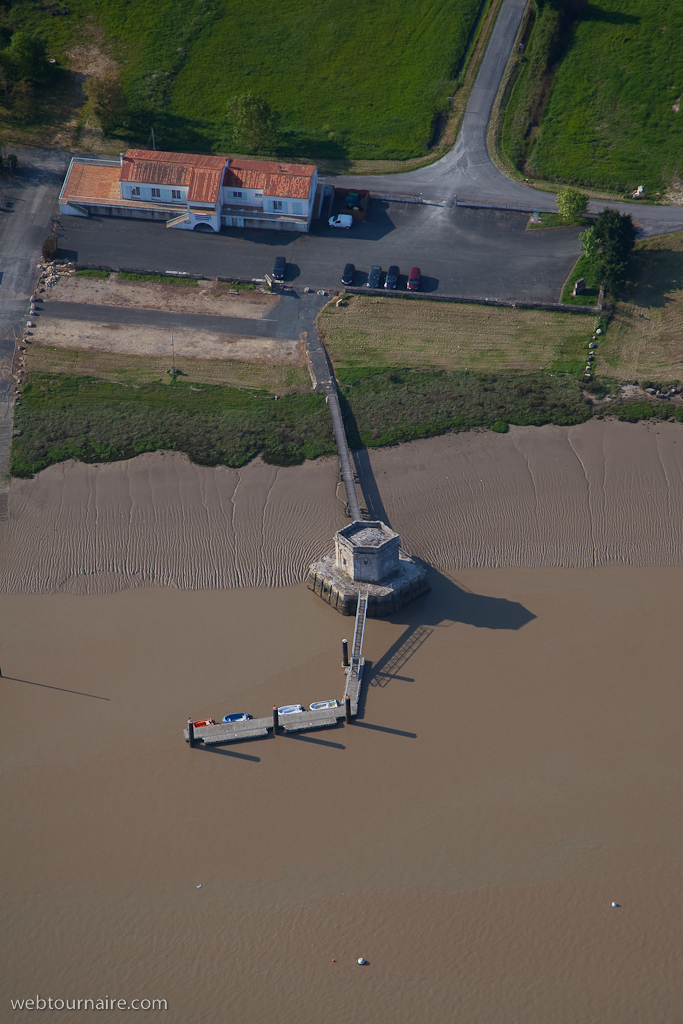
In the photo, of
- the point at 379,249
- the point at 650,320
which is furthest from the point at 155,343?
the point at 650,320

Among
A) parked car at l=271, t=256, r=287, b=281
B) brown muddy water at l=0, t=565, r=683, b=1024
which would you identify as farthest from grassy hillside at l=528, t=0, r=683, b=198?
brown muddy water at l=0, t=565, r=683, b=1024

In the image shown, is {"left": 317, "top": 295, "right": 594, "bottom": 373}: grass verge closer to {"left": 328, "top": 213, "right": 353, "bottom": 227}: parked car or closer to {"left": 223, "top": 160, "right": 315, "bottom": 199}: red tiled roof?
{"left": 328, "top": 213, "right": 353, "bottom": 227}: parked car

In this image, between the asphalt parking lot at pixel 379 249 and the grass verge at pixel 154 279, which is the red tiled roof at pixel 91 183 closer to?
the asphalt parking lot at pixel 379 249

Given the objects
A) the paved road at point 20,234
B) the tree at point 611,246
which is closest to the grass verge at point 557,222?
the tree at point 611,246

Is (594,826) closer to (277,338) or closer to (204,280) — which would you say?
(277,338)

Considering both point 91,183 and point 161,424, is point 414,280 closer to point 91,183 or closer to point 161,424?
point 161,424

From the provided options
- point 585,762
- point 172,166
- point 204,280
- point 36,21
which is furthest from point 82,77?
point 585,762
